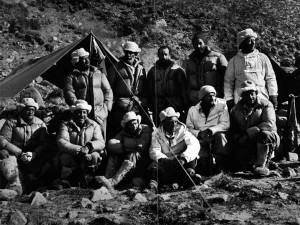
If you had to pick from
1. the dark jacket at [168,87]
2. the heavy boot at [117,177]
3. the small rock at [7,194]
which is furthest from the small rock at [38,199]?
the dark jacket at [168,87]

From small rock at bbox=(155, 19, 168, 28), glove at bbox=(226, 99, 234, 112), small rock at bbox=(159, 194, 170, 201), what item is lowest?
Result: small rock at bbox=(159, 194, 170, 201)

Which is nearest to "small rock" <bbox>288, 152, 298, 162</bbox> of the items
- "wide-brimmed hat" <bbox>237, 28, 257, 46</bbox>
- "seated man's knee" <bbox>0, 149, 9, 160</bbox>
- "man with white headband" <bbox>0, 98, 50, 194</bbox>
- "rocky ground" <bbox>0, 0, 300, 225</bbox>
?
"rocky ground" <bbox>0, 0, 300, 225</bbox>

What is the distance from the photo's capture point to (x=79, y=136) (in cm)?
834

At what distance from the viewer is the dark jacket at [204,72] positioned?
9.24 metres

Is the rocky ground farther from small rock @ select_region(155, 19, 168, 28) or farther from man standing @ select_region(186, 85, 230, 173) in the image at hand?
man standing @ select_region(186, 85, 230, 173)

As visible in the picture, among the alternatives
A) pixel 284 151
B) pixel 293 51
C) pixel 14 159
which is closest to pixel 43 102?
pixel 14 159

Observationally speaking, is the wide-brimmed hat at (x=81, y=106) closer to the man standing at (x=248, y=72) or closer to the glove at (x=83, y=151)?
the glove at (x=83, y=151)

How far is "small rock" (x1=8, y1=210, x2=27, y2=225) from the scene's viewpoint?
6512mm

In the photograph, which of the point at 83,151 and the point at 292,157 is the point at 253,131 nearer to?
the point at 292,157

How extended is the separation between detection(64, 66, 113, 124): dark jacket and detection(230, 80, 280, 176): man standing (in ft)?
6.50

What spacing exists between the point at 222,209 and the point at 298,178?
1.80 m

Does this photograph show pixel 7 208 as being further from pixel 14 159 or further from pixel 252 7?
pixel 252 7

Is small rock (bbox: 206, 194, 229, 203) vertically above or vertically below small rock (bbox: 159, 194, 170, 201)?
above

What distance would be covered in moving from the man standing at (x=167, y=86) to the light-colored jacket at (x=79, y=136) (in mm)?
1288
